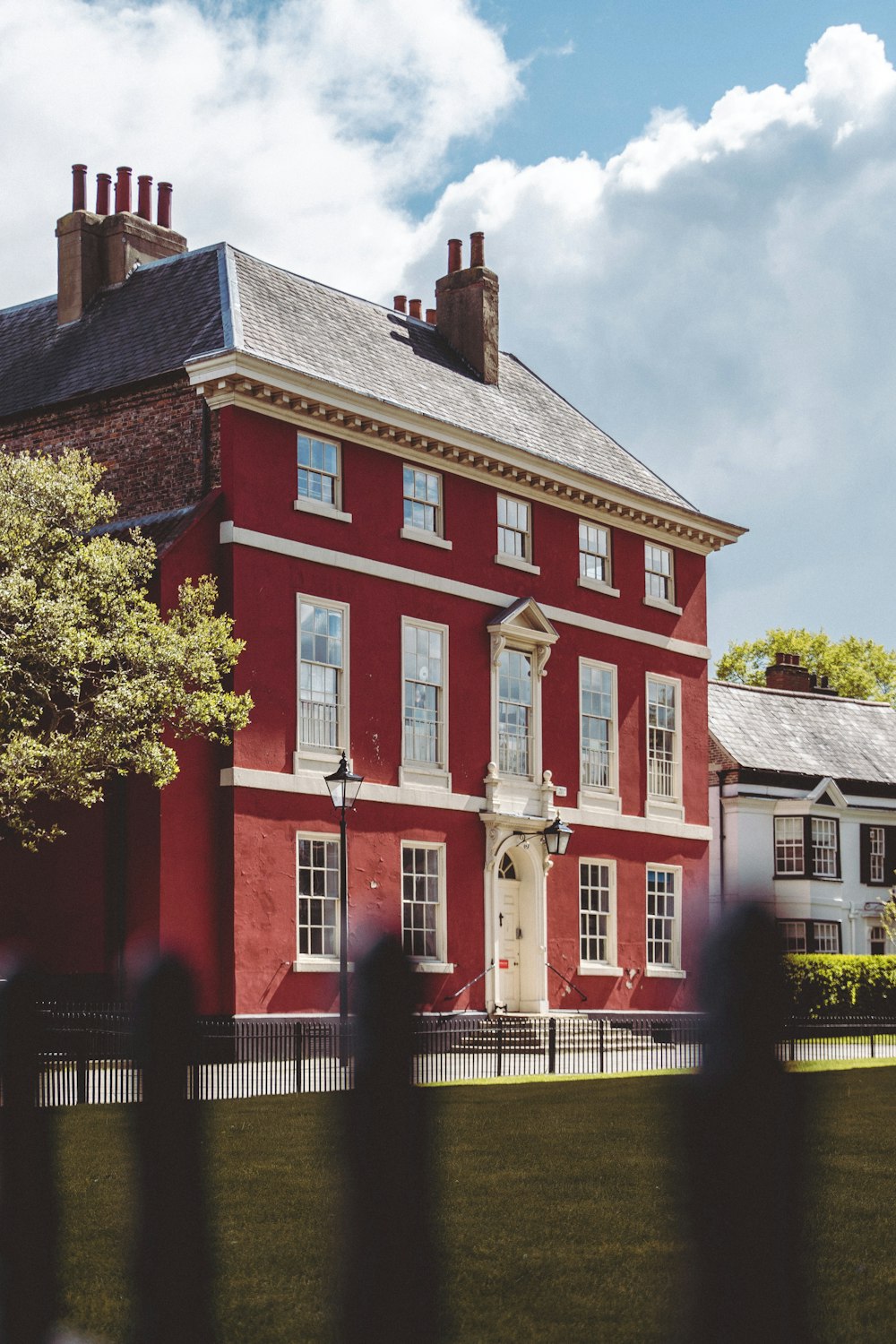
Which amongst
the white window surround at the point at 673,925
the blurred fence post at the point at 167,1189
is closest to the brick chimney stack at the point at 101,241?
the white window surround at the point at 673,925

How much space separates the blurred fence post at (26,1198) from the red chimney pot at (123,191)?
Answer: 31.1 metres

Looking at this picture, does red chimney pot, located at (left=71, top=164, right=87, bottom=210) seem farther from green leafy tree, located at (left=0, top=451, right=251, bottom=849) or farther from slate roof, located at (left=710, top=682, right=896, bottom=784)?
slate roof, located at (left=710, top=682, right=896, bottom=784)

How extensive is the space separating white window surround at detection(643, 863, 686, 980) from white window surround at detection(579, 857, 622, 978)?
40.6 inches

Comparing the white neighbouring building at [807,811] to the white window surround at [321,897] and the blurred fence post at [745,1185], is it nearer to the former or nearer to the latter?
the white window surround at [321,897]

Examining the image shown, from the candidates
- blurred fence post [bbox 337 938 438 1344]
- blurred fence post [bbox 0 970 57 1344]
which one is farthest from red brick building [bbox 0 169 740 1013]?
blurred fence post [bbox 337 938 438 1344]

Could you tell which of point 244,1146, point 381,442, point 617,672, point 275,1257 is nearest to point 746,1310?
point 275,1257

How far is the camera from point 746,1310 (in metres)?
2.23

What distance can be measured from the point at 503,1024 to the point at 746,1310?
2827 centimetres

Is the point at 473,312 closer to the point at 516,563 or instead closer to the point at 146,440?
the point at 516,563

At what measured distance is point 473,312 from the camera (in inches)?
1375

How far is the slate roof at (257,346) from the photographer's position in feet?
95.0

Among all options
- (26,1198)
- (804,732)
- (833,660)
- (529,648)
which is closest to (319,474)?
(529,648)

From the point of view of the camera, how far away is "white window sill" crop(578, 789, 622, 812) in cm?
3328

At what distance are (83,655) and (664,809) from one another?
51.0ft
